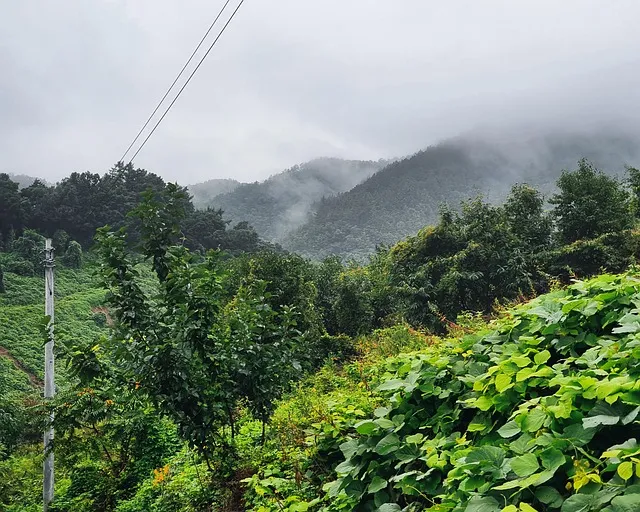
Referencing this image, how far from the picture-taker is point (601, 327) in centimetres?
218

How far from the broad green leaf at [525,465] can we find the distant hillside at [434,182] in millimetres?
66343

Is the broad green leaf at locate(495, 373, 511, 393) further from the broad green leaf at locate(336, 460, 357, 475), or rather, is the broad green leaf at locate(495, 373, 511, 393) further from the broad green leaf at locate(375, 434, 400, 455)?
the broad green leaf at locate(336, 460, 357, 475)

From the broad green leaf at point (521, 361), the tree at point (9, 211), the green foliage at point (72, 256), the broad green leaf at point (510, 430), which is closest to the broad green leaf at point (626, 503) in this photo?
the broad green leaf at point (510, 430)

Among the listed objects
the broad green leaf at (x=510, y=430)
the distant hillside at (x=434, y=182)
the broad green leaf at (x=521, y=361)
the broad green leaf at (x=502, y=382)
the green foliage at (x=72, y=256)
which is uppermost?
the distant hillside at (x=434, y=182)

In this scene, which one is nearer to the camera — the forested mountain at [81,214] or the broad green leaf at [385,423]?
the broad green leaf at [385,423]

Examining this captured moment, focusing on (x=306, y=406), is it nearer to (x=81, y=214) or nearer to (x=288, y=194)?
(x=81, y=214)

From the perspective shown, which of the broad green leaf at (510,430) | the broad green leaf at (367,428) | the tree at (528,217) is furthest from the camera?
the tree at (528,217)

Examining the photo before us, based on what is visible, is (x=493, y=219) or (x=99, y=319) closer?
(x=493, y=219)

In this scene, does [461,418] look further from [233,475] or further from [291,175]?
[291,175]

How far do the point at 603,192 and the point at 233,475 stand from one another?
16596mm

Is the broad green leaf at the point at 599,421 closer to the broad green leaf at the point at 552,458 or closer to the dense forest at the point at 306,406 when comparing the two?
the dense forest at the point at 306,406

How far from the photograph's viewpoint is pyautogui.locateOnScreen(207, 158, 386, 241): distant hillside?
9681 centimetres

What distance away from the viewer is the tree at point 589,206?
53.2 feet

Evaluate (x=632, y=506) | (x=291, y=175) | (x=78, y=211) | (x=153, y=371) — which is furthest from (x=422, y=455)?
(x=291, y=175)
